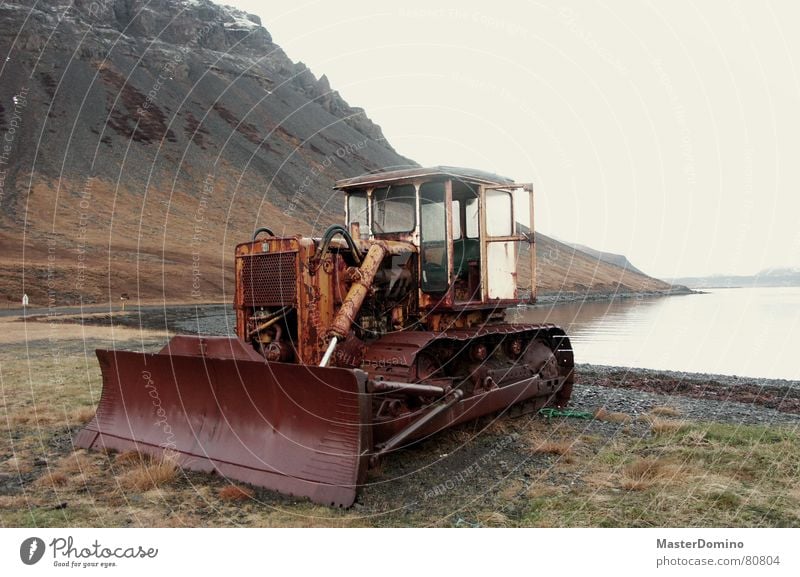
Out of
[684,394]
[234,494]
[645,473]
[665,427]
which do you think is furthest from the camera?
[684,394]

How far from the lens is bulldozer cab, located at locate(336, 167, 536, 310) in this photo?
837 centimetres

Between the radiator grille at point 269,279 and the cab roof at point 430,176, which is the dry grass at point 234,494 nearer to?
the radiator grille at point 269,279

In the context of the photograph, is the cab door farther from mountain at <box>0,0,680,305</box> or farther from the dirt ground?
mountain at <box>0,0,680,305</box>

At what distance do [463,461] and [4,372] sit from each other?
10696 mm

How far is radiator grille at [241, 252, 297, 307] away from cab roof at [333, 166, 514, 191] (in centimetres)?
172

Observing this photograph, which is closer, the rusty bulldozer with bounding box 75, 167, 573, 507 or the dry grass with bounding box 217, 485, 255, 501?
the dry grass with bounding box 217, 485, 255, 501

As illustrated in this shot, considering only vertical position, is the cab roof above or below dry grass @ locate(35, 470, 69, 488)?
above

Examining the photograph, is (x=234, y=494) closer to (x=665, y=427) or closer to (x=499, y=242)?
(x=499, y=242)

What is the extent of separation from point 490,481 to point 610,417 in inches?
150

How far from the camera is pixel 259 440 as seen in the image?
6371 mm

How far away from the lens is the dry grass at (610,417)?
9.39 meters

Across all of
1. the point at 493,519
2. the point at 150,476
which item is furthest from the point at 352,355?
the point at 493,519

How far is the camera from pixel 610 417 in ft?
31.3

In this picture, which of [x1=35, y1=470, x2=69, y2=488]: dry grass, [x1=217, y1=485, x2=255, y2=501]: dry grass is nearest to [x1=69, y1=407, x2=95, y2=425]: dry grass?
[x1=35, y1=470, x2=69, y2=488]: dry grass
